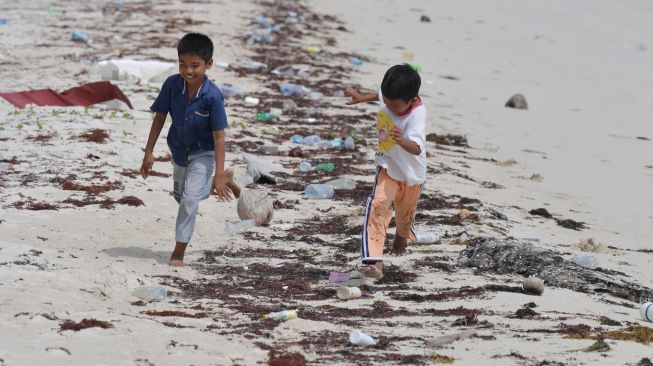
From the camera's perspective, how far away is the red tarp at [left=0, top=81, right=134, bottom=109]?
9398 mm

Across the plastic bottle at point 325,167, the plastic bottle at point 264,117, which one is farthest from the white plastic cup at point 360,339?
the plastic bottle at point 264,117

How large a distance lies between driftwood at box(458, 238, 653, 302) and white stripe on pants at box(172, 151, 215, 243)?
1.52 meters

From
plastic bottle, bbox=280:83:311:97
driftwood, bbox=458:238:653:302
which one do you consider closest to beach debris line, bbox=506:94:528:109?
plastic bottle, bbox=280:83:311:97

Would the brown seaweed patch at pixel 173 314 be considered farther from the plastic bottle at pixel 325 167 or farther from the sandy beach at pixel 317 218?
the plastic bottle at pixel 325 167

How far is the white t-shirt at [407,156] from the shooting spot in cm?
559

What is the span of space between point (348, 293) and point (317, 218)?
6.30 ft

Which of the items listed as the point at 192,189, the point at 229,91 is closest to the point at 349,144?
the point at 229,91

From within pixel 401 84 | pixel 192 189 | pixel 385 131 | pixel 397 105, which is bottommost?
pixel 192 189

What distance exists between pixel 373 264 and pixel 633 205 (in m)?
3.87

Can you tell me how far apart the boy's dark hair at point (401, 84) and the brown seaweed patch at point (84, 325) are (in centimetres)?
214

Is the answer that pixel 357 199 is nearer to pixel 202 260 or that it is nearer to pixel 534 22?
pixel 202 260

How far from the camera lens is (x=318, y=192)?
24.8ft

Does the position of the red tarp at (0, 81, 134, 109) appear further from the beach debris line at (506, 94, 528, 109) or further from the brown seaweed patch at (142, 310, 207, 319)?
the beach debris line at (506, 94, 528, 109)

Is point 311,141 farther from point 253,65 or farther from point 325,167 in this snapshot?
point 253,65
